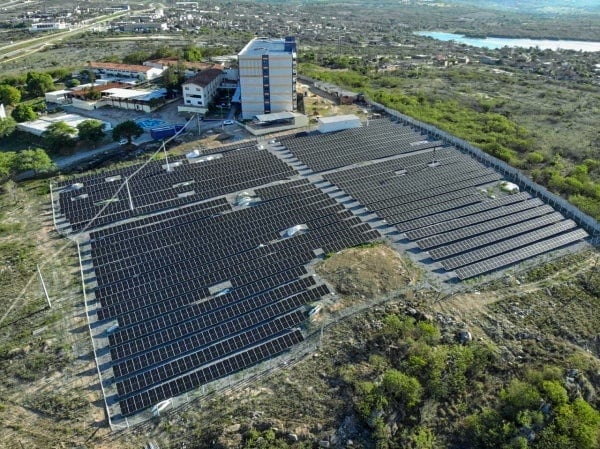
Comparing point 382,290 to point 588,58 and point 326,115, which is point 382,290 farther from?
point 588,58

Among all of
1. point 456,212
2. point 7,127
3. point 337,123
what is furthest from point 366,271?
point 7,127

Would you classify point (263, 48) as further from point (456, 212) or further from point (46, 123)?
point (456, 212)

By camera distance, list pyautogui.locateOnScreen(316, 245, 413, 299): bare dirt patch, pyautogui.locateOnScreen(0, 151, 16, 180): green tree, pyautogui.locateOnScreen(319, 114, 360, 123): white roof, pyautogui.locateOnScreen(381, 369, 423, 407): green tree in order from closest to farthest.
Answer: pyautogui.locateOnScreen(381, 369, 423, 407): green tree
pyautogui.locateOnScreen(316, 245, 413, 299): bare dirt patch
pyautogui.locateOnScreen(0, 151, 16, 180): green tree
pyautogui.locateOnScreen(319, 114, 360, 123): white roof

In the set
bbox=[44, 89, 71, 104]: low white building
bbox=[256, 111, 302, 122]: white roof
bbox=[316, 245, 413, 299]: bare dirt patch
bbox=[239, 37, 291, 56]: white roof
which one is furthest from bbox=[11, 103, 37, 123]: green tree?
bbox=[316, 245, 413, 299]: bare dirt patch

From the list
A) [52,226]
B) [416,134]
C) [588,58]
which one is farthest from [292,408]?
[588,58]

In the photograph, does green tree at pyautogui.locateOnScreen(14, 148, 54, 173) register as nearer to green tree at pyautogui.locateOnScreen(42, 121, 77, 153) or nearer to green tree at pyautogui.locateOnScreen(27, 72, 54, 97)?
green tree at pyautogui.locateOnScreen(42, 121, 77, 153)

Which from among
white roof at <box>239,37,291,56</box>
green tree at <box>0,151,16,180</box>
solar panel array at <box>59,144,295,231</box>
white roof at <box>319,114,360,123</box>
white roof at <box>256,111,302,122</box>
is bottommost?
solar panel array at <box>59,144,295,231</box>

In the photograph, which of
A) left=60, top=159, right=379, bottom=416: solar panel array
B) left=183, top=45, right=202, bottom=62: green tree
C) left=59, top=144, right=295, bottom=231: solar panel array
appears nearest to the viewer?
left=60, top=159, right=379, bottom=416: solar panel array

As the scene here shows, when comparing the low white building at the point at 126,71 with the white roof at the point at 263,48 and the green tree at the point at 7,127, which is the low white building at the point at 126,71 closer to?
the white roof at the point at 263,48
